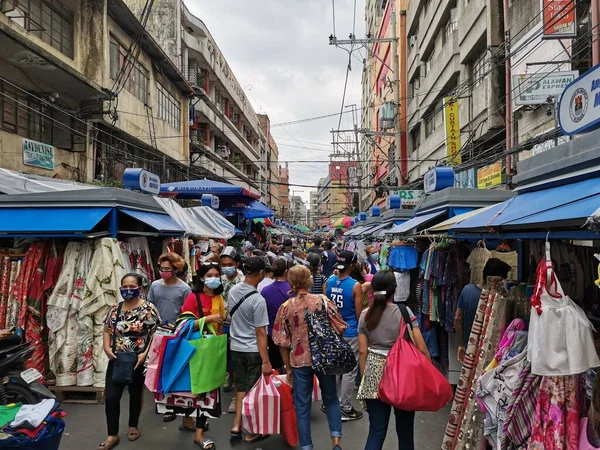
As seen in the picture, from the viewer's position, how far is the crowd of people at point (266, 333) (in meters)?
3.89

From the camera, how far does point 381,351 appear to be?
3.88m

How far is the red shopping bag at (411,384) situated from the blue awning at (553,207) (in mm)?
1317

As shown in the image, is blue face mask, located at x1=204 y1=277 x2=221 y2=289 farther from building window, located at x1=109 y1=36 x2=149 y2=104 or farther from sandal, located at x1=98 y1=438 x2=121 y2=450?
building window, located at x1=109 y1=36 x2=149 y2=104

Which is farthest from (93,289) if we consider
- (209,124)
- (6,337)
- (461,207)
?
(209,124)

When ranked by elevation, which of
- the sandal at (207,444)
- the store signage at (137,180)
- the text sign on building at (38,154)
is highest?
the text sign on building at (38,154)

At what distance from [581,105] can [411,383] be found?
3089mm

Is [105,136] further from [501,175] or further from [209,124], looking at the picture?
[209,124]

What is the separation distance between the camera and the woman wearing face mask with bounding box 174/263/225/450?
15.0ft

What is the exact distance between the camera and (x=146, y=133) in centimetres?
1952

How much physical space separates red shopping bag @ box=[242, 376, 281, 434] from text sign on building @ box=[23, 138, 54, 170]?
37.2 ft

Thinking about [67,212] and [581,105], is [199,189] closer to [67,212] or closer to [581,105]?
[67,212]

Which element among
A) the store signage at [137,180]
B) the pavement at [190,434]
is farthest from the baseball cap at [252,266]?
the store signage at [137,180]

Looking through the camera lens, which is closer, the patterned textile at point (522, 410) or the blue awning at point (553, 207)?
the blue awning at point (553, 207)

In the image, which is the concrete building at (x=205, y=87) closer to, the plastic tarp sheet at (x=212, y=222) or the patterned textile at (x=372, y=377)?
the plastic tarp sheet at (x=212, y=222)
